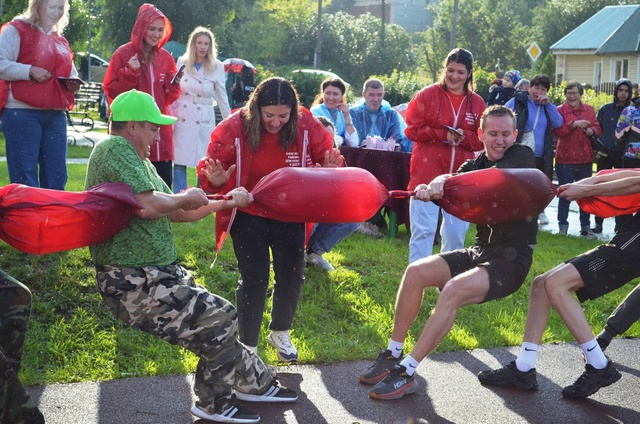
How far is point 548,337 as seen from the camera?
7113 mm

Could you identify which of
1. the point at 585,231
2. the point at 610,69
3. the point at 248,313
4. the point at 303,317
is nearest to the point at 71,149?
the point at 585,231

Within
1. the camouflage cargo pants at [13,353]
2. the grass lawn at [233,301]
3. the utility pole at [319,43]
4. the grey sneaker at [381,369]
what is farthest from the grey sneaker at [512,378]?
the utility pole at [319,43]

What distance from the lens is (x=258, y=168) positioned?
5684 millimetres

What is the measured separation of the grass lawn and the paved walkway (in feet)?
0.90

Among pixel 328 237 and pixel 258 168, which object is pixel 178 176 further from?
pixel 258 168

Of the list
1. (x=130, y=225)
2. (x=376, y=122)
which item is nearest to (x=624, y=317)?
(x=130, y=225)

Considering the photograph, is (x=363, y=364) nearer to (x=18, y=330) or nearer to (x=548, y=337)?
(x=548, y=337)

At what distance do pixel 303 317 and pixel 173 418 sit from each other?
2275 mm

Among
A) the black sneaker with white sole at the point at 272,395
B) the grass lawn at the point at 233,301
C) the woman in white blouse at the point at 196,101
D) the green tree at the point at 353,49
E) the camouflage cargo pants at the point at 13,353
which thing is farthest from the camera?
the green tree at the point at 353,49

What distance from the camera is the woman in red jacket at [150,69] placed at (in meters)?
7.97

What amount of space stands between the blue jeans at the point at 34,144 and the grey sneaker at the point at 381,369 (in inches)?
137

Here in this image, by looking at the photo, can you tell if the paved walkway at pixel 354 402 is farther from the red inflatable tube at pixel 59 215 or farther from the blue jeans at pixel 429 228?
the blue jeans at pixel 429 228

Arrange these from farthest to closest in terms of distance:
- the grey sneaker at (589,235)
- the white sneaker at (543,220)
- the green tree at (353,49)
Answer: the green tree at (353,49), the white sneaker at (543,220), the grey sneaker at (589,235)

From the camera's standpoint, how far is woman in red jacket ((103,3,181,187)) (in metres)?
7.97
